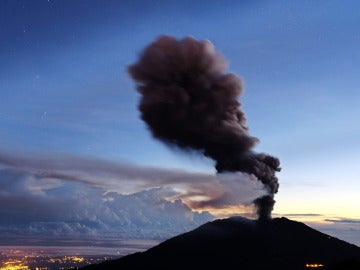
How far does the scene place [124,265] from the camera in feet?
632

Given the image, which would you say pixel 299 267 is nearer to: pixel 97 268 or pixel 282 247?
pixel 282 247

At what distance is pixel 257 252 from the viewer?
176 m

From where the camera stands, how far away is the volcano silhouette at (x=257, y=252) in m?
166

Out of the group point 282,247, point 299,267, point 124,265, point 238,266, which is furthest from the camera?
point 124,265

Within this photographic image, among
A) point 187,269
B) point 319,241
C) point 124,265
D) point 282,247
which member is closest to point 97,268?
point 124,265

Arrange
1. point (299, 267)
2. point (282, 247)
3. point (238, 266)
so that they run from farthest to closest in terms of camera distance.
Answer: point (282, 247), point (238, 266), point (299, 267)

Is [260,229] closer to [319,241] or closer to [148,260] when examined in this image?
[319,241]

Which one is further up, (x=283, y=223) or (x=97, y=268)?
(x=283, y=223)

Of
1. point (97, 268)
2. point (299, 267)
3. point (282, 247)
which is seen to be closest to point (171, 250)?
point (97, 268)

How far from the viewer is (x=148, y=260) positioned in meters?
185

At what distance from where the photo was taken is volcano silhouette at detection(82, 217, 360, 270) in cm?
16575

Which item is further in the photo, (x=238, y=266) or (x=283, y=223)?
(x=283, y=223)

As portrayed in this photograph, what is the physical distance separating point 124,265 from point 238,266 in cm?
5037

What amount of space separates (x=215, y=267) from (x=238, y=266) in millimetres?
8165
